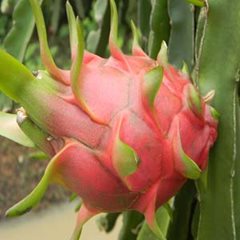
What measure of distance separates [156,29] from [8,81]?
16.0 inches

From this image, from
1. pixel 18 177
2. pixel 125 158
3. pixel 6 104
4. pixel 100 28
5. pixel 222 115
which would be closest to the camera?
pixel 125 158

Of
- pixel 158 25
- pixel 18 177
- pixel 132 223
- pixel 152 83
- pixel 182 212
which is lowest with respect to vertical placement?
pixel 18 177

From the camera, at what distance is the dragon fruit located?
749 mm

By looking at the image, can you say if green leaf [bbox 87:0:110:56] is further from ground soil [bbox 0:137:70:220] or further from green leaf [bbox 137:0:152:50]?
ground soil [bbox 0:137:70:220]

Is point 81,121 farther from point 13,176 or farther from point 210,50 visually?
point 13,176

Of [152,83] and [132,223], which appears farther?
[132,223]

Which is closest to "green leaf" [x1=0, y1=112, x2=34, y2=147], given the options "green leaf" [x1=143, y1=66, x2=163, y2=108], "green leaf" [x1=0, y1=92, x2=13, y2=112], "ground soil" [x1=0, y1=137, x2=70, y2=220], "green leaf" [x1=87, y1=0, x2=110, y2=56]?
"green leaf" [x1=143, y1=66, x2=163, y2=108]

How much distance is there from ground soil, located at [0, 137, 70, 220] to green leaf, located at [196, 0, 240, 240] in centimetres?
237

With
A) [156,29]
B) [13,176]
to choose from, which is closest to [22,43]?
[156,29]

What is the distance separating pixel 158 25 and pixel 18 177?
235 centimetres

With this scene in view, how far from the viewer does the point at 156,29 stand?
3.62 ft

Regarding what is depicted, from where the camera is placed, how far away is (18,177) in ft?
11.1

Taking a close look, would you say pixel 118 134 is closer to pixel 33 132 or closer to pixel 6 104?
pixel 33 132

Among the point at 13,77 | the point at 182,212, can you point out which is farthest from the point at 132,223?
the point at 13,77
